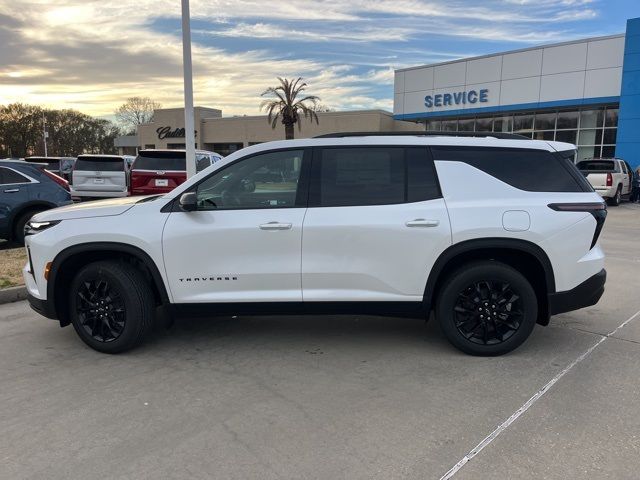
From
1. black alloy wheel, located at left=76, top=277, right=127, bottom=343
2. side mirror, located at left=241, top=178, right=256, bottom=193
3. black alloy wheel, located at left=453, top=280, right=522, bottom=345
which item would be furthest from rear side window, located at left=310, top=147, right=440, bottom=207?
black alloy wheel, located at left=76, top=277, right=127, bottom=343

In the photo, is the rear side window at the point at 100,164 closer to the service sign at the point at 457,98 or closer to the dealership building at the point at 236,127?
the service sign at the point at 457,98

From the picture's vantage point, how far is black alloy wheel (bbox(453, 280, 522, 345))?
434 centimetres

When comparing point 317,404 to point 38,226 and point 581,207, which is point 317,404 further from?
point 38,226

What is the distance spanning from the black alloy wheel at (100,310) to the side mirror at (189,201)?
0.95 metres

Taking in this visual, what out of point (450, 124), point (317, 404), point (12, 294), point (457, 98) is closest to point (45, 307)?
point (12, 294)

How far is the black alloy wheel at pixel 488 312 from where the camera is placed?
4.34 meters

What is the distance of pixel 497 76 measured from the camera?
2991 centimetres

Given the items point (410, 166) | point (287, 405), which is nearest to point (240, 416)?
point (287, 405)

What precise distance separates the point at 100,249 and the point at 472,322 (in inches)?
126

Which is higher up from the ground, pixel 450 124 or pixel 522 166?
pixel 450 124

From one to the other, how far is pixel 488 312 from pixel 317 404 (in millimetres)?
1723

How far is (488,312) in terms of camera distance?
4.37 m

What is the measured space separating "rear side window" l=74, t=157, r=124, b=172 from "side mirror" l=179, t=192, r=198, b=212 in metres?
10.3

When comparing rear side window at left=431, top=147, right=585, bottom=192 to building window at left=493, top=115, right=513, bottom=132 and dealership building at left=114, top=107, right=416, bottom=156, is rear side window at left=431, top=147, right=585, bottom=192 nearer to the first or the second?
building window at left=493, top=115, right=513, bottom=132
